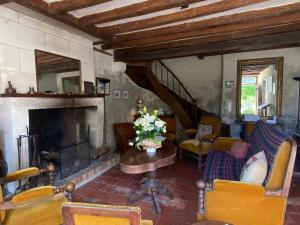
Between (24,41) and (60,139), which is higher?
(24,41)

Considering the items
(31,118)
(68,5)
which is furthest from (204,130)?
(68,5)

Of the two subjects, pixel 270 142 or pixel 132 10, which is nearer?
pixel 270 142

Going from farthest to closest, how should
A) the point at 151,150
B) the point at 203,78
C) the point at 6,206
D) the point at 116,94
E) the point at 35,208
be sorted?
the point at 203,78
the point at 116,94
the point at 151,150
the point at 35,208
the point at 6,206

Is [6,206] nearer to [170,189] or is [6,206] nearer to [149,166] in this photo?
[149,166]

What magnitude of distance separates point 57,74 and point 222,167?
269cm

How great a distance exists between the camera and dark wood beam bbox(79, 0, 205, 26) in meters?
2.31

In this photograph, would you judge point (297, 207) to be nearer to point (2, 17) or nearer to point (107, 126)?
point (107, 126)

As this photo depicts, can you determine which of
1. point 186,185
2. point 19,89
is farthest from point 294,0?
point 19,89

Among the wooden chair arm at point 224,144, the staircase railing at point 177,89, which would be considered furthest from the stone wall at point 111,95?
the wooden chair arm at point 224,144

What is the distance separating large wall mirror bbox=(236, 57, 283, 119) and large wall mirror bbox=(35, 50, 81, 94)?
3.98m

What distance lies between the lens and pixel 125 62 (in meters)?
4.91

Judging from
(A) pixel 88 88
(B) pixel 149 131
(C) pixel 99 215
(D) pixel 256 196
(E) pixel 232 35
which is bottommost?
(D) pixel 256 196

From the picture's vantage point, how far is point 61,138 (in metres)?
3.57

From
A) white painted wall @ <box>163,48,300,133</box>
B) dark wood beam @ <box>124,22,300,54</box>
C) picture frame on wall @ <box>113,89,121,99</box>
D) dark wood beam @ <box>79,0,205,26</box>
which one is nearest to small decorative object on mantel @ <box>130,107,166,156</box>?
dark wood beam @ <box>79,0,205,26</box>
